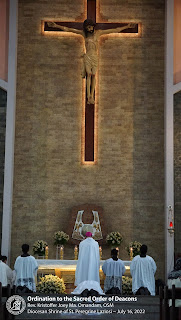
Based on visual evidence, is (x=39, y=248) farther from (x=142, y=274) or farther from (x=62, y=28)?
(x=62, y=28)

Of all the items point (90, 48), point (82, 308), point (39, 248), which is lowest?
point (82, 308)

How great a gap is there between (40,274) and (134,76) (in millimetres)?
5343

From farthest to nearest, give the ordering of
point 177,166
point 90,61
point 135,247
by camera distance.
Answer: point 90,61
point 177,166
point 135,247

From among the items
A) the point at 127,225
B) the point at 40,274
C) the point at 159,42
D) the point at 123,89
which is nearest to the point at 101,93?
the point at 123,89

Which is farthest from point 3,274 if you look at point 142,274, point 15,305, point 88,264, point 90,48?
point 90,48

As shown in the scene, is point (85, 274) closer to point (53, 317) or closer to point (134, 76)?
point (53, 317)

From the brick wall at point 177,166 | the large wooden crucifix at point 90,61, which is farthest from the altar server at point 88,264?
the large wooden crucifix at point 90,61

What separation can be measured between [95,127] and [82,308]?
248 inches

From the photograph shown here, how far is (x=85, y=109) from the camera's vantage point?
579 inches

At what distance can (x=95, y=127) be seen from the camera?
1476 cm

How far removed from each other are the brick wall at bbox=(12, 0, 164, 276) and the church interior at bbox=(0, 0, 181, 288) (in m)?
0.02

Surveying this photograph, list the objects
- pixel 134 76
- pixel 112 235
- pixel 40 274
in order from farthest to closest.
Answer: pixel 134 76 < pixel 112 235 < pixel 40 274

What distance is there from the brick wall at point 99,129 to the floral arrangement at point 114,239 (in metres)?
0.36

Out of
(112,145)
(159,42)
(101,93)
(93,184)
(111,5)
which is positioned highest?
(111,5)
